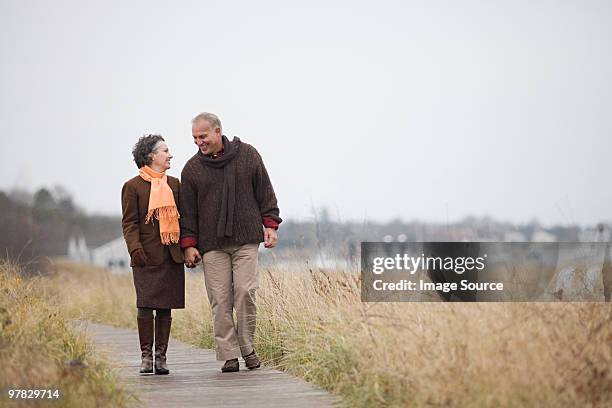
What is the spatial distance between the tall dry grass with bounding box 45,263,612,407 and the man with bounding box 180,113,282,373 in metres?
Result: 0.52

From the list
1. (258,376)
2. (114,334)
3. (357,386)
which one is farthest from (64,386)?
(114,334)

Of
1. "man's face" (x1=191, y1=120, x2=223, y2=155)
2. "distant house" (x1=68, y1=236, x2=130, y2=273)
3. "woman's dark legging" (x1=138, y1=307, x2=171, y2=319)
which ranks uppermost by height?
"man's face" (x1=191, y1=120, x2=223, y2=155)

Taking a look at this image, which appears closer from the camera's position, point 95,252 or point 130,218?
point 130,218

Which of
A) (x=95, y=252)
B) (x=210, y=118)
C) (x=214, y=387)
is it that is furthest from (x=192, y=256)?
(x=95, y=252)

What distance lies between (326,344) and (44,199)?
231ft

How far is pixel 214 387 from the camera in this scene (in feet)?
30.0

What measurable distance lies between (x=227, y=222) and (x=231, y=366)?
4.02ft

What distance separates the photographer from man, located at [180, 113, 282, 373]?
33.3 ft

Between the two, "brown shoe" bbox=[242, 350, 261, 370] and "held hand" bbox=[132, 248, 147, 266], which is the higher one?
"held hand" bbox=[132, 248, 147, 266]

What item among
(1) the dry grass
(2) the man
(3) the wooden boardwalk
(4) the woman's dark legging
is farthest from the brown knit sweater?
(1) the dry grass

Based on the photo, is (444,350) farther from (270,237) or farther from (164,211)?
(164,211)

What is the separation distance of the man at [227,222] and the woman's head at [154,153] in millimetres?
210

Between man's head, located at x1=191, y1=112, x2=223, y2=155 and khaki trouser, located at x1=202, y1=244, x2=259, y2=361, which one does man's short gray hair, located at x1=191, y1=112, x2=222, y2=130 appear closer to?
man's head, located at x1=191, y1=112, x2=223, y2=155

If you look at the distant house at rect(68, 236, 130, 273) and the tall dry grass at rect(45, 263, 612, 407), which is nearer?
the tall dry grass at rect(45, 263, 612, 407)
